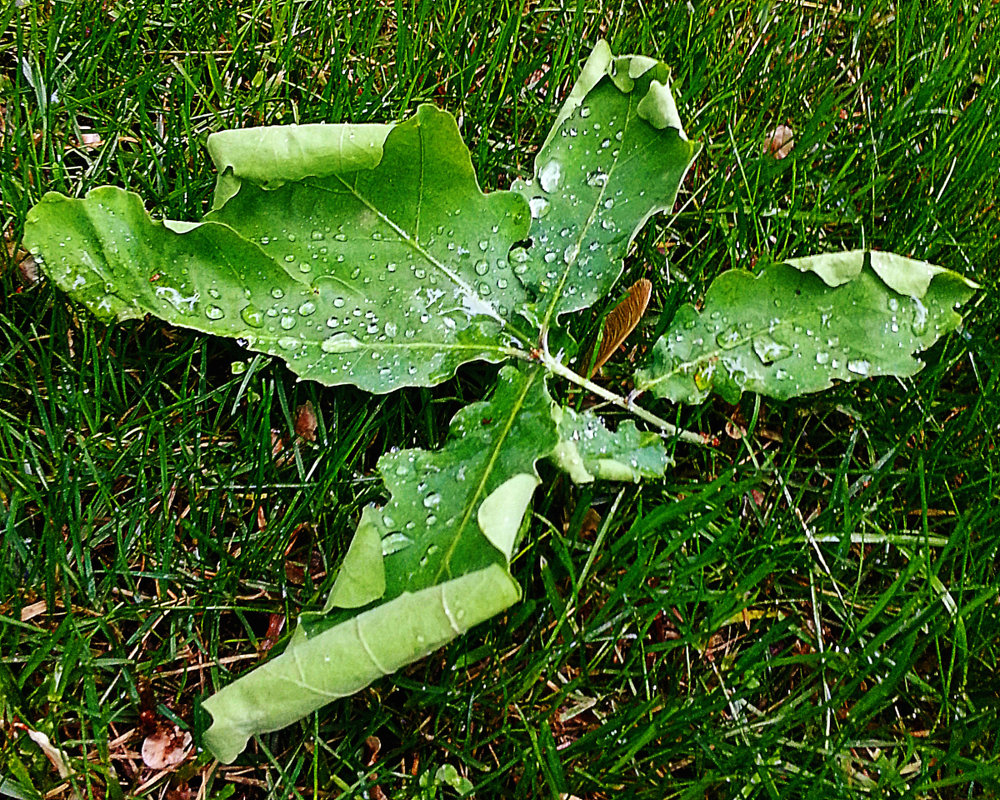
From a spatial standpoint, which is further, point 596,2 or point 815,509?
point 596,2

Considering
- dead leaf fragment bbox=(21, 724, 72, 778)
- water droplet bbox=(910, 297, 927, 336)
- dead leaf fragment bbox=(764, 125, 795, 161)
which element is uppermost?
dead leaf fragment bbox=(764, 125, 795, 161)

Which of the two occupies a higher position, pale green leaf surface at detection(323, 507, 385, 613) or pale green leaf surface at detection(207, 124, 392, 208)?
pale green leaf surface at detection(207, 124, 392, 208)

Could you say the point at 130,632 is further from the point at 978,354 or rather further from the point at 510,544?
the point at 978,354

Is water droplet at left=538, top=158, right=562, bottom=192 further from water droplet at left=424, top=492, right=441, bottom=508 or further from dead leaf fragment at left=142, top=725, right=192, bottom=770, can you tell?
dead leaf fragment at left=142, top=725, right=192, bottom=770

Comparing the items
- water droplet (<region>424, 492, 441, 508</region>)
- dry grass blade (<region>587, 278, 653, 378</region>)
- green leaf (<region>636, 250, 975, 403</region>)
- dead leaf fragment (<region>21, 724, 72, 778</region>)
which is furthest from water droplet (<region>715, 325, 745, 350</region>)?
dead leaf fragment (<region>21, 724, 72, 778</region>)

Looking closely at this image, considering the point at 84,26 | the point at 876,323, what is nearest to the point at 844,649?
the point at 876,323

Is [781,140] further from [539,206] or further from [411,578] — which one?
[411,578]
